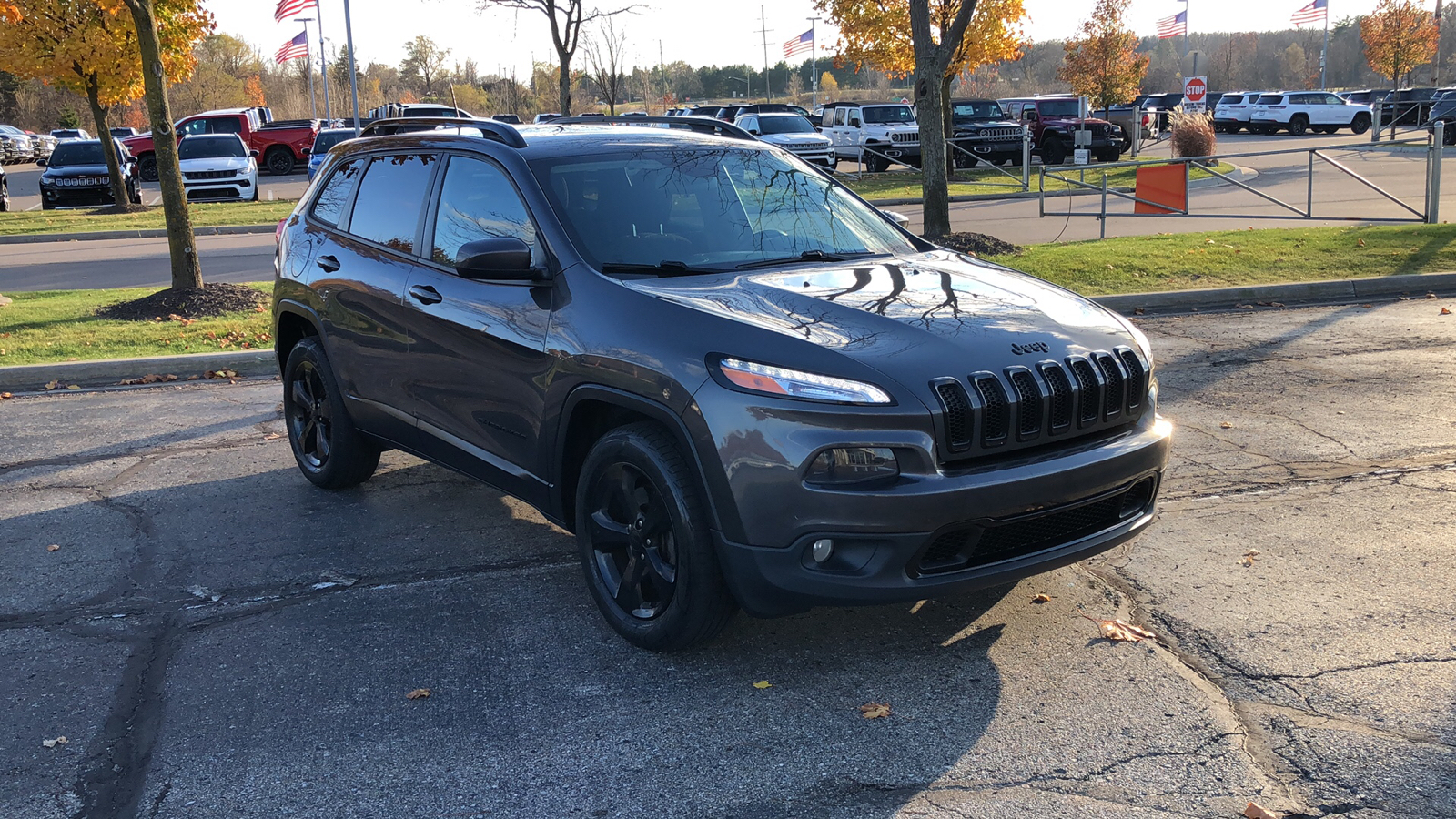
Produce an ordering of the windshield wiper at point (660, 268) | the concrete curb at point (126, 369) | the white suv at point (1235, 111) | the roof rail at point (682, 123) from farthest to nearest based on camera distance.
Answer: the white suv at point (1235, 111), the concrete curb at point (126, 369), the roof rail at point (682, 123), the windshield wiper at point (660, 268)

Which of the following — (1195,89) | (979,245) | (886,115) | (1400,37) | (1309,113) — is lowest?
(979,245)

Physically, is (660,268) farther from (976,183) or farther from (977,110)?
(977,110)

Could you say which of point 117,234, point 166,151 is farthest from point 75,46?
point 166,151

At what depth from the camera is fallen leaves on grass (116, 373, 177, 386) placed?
902 cm

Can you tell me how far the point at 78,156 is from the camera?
2598 cm

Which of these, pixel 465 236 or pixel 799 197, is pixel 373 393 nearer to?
pixel 465 236

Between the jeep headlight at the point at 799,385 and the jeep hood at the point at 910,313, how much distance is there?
6 centimetres

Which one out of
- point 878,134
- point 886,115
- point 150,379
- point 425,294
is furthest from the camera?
point 886,115

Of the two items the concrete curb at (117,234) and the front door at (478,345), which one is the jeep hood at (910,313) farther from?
the concrete curb at (117,234)

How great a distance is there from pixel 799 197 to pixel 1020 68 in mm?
131852

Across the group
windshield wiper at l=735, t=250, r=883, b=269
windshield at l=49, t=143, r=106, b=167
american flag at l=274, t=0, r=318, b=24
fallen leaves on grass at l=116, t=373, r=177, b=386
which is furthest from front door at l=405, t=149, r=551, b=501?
american flag at l=274, t=0, r=318, b=24

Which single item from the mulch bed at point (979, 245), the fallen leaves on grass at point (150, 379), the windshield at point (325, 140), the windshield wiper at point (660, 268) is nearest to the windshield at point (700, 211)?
the windshield wiper at point (660, 268)

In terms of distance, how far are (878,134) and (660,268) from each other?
27405 mm

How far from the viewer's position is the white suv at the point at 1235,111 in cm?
5025
